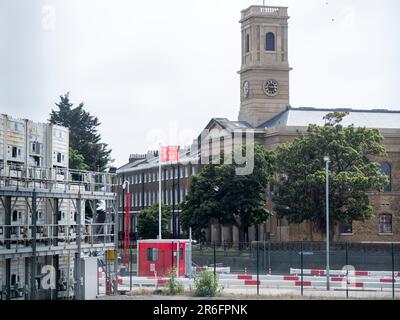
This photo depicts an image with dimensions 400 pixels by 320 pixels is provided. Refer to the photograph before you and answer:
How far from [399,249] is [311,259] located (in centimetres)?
1106

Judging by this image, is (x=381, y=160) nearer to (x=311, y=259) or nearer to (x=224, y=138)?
(x=224, y=138)

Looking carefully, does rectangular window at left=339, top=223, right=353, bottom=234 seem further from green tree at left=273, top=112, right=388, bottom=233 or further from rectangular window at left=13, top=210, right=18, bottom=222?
rectangular window at left=13, top=210, right=18, bottom=222

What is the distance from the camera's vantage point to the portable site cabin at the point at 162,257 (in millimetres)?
57938

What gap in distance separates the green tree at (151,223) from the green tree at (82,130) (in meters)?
7.19

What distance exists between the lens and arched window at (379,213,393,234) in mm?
101938

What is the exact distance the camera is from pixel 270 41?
392 feet

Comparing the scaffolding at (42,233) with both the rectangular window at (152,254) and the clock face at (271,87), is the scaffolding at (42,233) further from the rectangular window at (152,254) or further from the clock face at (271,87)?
the clock face at (271,87)

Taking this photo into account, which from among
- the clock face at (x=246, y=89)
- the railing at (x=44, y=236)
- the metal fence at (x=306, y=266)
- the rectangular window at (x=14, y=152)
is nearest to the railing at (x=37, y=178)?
the rectangular window at (x=14, y=152)

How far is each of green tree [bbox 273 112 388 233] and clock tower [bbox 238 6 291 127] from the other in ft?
100

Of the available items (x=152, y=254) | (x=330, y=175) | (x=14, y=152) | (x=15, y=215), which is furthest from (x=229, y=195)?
(x=15, y=215)

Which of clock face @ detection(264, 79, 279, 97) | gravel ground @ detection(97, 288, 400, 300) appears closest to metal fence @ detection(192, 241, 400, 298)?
gravel ground @ detection(97, 288, 400, 300)
